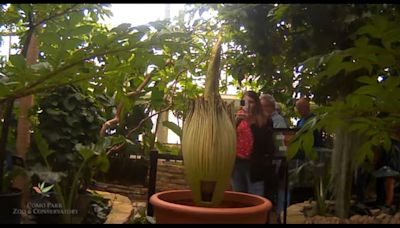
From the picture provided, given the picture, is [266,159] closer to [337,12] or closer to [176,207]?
[337,12]

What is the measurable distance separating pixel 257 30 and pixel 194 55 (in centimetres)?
62

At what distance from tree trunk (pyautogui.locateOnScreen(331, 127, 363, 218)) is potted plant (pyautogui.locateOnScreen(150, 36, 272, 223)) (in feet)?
2.77

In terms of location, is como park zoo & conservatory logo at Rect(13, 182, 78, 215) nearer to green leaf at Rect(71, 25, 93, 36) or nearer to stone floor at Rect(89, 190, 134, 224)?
stone floor at Rect(89, 190, 134, 224)

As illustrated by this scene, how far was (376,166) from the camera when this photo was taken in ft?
7.22

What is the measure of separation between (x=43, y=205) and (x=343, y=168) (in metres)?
1.09

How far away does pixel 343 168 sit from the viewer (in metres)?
1.61

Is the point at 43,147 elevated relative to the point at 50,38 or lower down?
lower down

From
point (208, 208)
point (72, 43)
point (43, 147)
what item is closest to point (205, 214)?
point (208, 208)

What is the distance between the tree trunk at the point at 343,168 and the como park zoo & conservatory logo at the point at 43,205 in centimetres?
96

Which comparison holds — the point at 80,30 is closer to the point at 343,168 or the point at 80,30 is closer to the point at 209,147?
the point at 209,147

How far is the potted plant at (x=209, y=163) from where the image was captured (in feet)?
2.12

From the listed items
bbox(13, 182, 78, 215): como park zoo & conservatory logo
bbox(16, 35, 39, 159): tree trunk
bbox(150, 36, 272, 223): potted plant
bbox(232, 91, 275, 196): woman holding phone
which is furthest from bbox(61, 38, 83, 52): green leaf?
bbox(232, 91, 275, 196): woman holding phone

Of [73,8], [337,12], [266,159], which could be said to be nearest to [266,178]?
[266,159]

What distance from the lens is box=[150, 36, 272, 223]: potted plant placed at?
65cm
